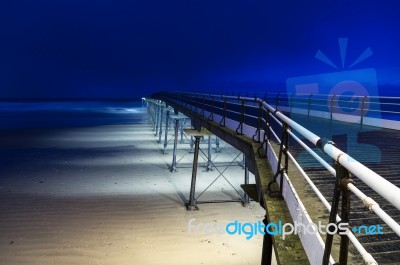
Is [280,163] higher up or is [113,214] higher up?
[280,163]

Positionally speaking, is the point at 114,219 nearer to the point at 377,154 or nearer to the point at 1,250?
the point at 1,250

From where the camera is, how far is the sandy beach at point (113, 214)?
930cm

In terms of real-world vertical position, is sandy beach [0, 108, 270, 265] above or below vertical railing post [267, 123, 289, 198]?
below

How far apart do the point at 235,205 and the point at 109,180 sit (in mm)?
6246

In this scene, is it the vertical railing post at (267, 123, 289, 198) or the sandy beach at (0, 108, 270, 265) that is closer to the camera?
the vertical railing post at (267, 123, 289, 198)

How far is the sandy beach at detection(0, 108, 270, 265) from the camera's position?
9297 mm

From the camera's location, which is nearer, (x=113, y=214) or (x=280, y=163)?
(x=280, y=163)

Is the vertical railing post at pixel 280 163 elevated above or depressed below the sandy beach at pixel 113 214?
above

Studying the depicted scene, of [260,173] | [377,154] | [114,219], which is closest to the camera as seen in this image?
[260,173]

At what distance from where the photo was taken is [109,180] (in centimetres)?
1666

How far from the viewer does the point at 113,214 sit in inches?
473

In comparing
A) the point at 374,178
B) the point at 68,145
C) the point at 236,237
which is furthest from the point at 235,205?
the point at 68,145

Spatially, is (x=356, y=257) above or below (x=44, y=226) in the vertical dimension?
above

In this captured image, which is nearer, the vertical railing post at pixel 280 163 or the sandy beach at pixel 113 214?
the vertical railing post at pixel 280 163
